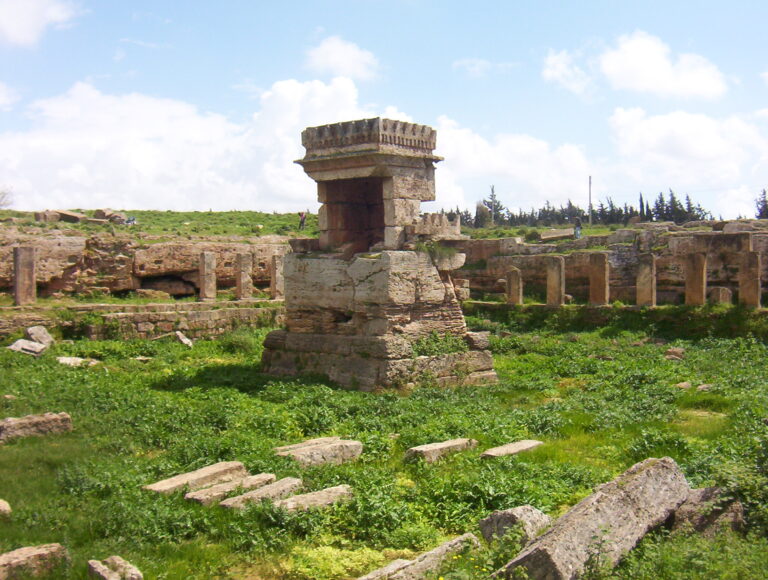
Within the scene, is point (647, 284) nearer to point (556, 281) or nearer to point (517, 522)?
point (556, 281)

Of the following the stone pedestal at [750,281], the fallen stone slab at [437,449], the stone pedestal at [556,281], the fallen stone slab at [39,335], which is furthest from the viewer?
the stone pedestal at [556,281]

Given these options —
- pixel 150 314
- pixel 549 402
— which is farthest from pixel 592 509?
pixel 150 314

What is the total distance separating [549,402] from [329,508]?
5091 mm

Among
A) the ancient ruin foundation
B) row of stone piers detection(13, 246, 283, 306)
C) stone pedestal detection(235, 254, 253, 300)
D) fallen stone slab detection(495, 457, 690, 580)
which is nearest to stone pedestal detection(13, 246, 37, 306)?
row of stone piers detection(13, 246, 283, 306)

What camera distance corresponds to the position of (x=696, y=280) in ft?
51.8

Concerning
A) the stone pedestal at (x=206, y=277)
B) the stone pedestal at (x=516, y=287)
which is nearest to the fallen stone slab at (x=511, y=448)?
the stone pedestal at (x=516, y=287)

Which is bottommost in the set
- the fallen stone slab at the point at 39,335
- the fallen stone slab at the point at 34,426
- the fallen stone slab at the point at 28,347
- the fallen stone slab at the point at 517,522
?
the fallen stone slab at the point at 517,522

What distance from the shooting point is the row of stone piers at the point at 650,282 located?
15023 millimetres

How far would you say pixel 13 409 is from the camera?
8.77 meters

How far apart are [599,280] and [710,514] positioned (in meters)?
12.8

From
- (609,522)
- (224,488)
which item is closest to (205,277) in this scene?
(224,488)

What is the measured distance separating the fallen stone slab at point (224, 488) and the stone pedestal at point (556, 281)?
41.5ft

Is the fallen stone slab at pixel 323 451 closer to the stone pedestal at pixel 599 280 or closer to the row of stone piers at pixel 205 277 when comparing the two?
the stone pedestal at pixel 599 280

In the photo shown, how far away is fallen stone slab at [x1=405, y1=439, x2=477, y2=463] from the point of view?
282 inches
